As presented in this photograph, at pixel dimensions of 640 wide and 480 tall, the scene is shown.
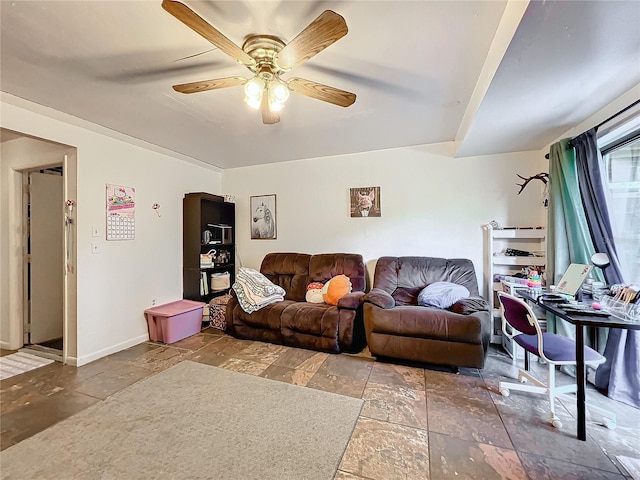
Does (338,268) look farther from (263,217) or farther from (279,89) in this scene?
(279,89)

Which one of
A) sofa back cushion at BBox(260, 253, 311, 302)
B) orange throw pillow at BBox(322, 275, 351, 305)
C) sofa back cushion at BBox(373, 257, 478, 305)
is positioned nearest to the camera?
sofa back cushion at BBox(373, 257, 478, 305)

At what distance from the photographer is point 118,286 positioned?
307 cm

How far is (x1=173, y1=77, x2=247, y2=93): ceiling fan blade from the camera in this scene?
1656 mm

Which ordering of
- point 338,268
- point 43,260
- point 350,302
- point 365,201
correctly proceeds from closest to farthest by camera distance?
point 350,302 < point 43,260 < point 338,268 < point 365,201

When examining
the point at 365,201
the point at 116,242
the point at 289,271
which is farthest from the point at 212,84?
the point at 289,271

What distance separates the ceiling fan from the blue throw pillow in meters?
2.06

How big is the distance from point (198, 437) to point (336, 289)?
1.95m

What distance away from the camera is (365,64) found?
184 cm

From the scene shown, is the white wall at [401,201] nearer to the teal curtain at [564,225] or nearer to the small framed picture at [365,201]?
the small framed picture at [365,201]

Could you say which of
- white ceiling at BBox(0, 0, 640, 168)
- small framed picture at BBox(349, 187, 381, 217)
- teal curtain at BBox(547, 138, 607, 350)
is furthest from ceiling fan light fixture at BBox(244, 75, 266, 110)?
teal curtain at BBox(547, 138, 607, 350)

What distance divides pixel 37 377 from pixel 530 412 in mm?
4094

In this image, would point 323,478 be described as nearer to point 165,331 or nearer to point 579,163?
point 165,331

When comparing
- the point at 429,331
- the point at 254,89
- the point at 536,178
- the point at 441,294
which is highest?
the point at 254,89

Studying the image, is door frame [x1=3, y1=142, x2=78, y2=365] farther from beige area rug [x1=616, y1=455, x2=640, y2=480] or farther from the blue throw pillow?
beige area rug [x1=616, y1=455, x2=640, y2=480]
